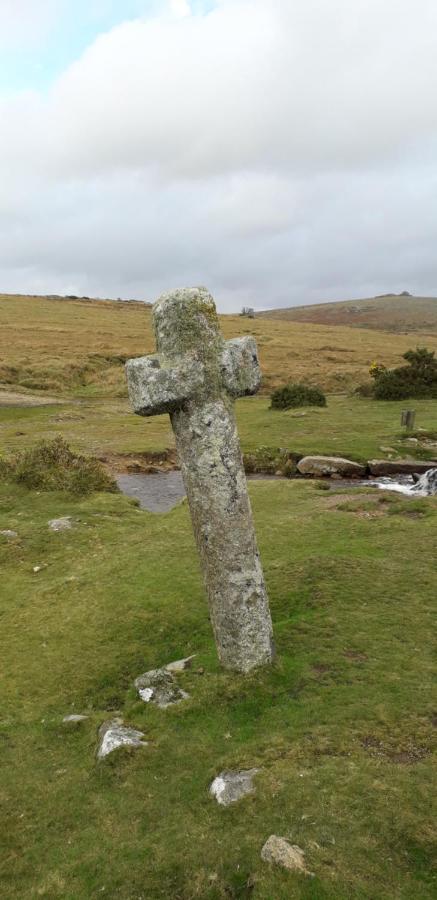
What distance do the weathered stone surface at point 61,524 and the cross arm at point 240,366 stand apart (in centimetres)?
1023

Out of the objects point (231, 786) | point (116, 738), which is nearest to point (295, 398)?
point (116, 738)

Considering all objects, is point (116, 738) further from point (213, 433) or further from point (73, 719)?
point (213, 433)

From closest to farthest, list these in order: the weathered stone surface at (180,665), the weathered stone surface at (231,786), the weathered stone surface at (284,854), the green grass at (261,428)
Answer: the weathered stone surface at (284,854) → the weathered stone surface at (231,786) → the weathered stone surface at (180,665) → the green grass at (261,428)

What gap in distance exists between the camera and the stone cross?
25.2 ft

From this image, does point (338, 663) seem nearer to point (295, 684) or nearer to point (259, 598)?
point (295, 684)

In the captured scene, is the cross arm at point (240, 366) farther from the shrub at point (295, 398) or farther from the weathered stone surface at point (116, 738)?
→ the shrub at point (295, 398)

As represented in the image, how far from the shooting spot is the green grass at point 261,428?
32.4 m

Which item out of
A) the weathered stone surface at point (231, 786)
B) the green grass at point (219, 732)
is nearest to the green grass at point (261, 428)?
the green grass at point (219, 732)

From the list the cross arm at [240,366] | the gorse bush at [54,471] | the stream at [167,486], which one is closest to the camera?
the cross arm at [240,366]

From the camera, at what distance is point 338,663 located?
8633mm

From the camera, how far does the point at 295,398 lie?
4566 centimetres

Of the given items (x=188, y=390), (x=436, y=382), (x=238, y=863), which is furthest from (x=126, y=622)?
(x=436, y=382)

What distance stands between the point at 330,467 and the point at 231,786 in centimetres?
2260

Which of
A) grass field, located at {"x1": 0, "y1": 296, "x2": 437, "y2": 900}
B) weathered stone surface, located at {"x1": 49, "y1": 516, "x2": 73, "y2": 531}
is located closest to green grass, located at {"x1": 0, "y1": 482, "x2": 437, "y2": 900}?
grass field, located at {"x1": 0, "y1": 296, "x2": 437, "y2": 900}
